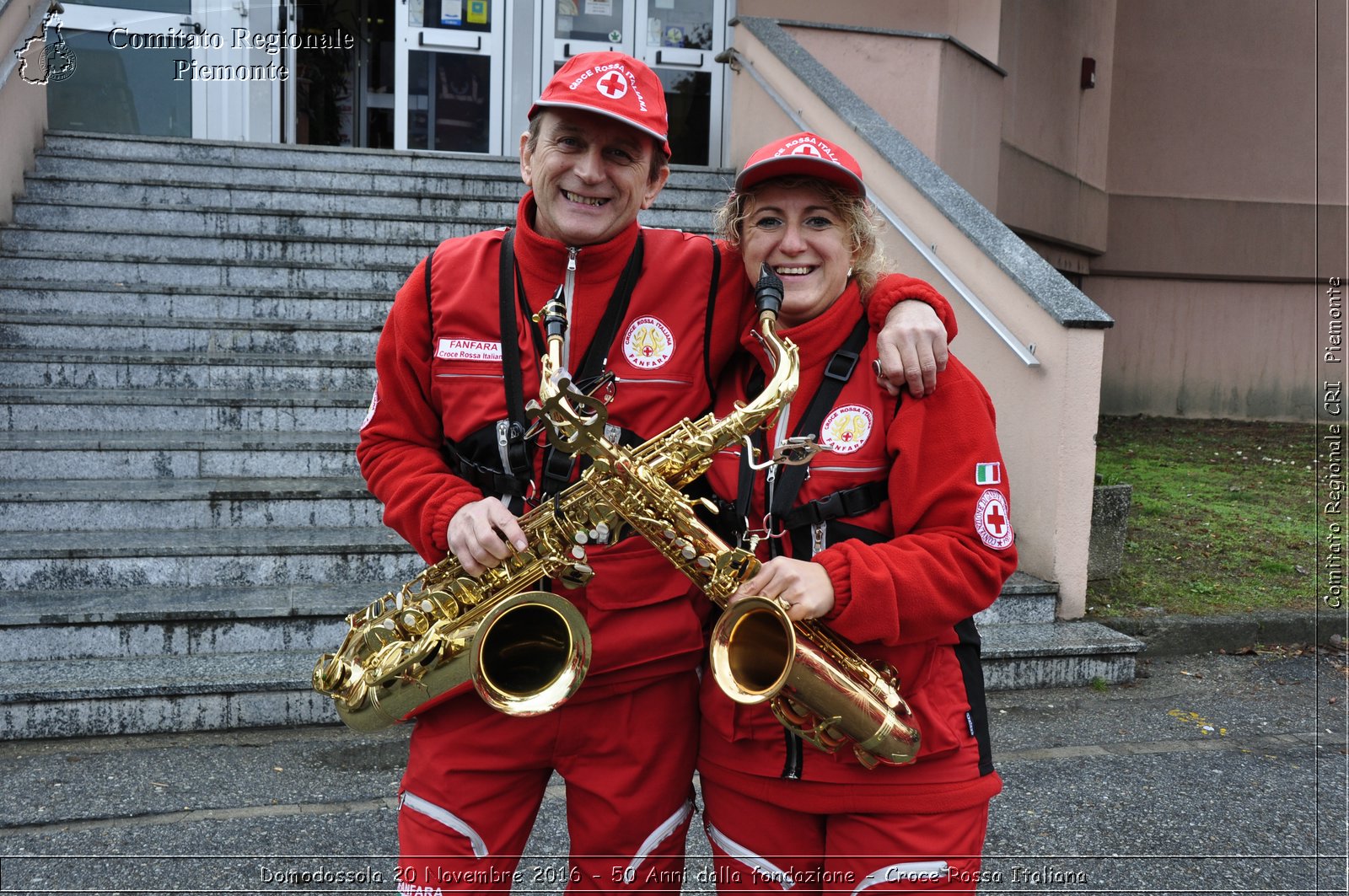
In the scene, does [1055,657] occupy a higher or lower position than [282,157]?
lower

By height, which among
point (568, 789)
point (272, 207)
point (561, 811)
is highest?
point (272, 207)

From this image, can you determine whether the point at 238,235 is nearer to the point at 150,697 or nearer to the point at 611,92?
the point at 150,697

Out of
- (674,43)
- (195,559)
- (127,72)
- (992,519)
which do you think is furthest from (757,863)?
(674,43)

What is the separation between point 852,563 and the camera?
92.0 inches

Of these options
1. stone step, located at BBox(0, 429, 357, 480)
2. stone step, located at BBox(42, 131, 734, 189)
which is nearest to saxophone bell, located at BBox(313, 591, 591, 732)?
stone step, located at BBox(0, 429, 357, 480)

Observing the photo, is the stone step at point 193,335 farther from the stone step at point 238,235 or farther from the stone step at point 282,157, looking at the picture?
the stone step at point 282,157

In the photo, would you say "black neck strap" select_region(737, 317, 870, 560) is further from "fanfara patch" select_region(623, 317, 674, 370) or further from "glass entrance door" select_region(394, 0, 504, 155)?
"glass entrance door" select_region(394, 0, 504, 155)

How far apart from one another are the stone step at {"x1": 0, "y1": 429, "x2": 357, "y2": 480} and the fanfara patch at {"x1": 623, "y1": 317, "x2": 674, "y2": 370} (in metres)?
4.11

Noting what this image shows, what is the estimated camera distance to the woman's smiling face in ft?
8.45

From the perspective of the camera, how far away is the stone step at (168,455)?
6.05m

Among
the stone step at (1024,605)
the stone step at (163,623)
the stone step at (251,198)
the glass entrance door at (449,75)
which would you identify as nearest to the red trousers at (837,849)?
the stone step at (163,623)

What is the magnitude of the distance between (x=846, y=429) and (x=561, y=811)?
255 centimetres

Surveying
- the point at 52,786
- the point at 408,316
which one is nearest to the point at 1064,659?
the point at 408,316

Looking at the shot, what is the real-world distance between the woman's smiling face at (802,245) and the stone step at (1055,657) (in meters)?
3.57
